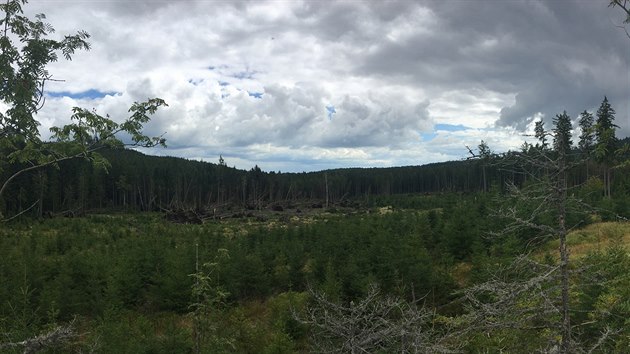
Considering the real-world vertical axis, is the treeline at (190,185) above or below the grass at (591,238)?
above

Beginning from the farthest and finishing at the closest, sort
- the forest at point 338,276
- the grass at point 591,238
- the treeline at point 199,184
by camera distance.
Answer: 1. the treeline at point 199,184
2. the grass at point 591,238
3. the forest at point 338,276

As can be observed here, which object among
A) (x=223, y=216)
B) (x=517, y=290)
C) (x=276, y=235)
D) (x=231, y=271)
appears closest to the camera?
(x=517, y=290)

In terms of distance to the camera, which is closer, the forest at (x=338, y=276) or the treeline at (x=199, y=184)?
the forest at (x=338, y=276)

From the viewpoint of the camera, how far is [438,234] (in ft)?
89.1

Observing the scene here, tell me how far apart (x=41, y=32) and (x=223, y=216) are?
63.9 meters

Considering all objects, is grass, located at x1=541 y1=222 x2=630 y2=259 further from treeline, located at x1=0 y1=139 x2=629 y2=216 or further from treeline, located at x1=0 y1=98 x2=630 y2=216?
treeline, located at x1=0 y1=139 x2=629 y2=216

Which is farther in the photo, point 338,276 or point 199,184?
point 199,184

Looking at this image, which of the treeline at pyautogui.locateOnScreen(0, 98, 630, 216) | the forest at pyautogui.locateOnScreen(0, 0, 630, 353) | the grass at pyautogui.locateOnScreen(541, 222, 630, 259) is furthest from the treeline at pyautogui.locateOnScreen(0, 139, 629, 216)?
the forest at pyautogui.locateOnScreen(0, 0, 630, 353)

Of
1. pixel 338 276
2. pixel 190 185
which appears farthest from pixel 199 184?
pixel 338 276

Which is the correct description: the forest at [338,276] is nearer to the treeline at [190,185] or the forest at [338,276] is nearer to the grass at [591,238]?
the grass at [591,238]

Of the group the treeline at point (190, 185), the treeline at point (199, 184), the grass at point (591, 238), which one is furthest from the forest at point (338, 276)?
the treeline at point (190, 185)

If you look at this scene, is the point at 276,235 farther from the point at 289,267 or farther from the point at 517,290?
the point at 517,290

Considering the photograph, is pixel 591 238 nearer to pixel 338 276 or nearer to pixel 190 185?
pixel 338 276

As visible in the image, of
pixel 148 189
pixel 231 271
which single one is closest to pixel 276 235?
pixel 231 271
